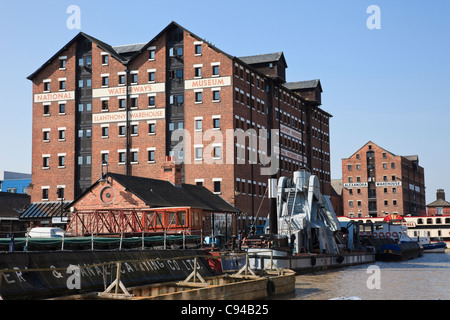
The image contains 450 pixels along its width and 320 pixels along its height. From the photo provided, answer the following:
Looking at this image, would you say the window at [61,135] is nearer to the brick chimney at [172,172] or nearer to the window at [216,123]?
the window at [216,123]

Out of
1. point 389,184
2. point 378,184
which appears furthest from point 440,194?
point 378,184

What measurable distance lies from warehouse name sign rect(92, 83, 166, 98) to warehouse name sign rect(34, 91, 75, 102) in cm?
353

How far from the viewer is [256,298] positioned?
25109mm

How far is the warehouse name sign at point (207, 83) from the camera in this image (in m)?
68.5

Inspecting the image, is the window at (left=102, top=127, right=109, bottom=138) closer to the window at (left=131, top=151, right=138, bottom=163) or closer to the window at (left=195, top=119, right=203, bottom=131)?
the window at (left=131, top=151, right=138, bottom=163)

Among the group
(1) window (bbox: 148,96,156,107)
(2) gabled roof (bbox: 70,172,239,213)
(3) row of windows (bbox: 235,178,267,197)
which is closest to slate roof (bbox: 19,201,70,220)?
(2) gabled roof (bbox: 70,172,239,213)

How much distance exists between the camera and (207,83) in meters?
69.7

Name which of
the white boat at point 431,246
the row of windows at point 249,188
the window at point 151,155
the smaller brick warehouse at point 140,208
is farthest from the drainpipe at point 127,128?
the white boat at point 431,246

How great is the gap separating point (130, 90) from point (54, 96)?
36.7ft

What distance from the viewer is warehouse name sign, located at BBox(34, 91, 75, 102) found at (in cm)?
7594

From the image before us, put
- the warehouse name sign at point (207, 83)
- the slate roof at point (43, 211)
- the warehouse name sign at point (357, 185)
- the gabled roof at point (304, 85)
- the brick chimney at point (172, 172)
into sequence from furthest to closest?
the warehouse name sign at point (357, 185)
the gabled roof at point (304, 85)
the warehouse name sign at point (207, 83)
the slate roof at point (43, 211)
the brick chimney at point (172, 172)

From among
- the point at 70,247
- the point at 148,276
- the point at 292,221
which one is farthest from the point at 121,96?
the point at 148,276

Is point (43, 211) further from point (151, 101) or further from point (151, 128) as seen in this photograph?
point (151, 101)

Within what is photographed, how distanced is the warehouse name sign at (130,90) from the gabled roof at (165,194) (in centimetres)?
1689
